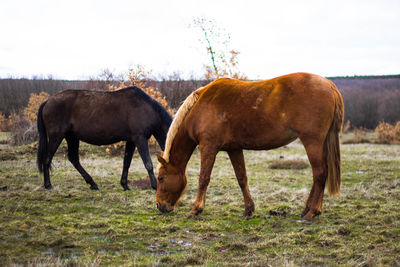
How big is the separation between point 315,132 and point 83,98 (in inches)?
206

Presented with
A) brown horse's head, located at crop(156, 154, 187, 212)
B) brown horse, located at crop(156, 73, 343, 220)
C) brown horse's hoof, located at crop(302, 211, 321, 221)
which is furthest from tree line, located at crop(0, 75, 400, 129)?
brown horse's hoof, located at crop(302, 211, 321, 221)

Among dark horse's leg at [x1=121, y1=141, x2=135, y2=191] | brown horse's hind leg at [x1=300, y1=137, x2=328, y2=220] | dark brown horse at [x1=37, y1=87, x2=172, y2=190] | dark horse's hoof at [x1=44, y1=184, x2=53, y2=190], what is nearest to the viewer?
brown horse's hind leg at [x1=300, y1=137, x2=328, y2=220]

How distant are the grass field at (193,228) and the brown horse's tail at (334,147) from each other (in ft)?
1.79

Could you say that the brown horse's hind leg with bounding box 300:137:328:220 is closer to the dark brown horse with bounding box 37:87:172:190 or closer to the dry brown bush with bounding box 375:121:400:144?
the dark brown horse with bounding box 37:87:172:190

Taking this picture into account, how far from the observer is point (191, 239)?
4309 mm

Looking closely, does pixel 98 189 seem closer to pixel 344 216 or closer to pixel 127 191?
pixel 127 191

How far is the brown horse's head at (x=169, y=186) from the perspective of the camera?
5277 mm

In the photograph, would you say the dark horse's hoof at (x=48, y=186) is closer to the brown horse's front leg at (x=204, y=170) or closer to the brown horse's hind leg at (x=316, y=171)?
the brown horse's front leg at (x=204, y=170)

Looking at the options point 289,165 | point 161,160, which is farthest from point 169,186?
point 289,165

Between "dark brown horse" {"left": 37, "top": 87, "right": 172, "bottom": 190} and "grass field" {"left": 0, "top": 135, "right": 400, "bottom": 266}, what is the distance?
92 centimetres

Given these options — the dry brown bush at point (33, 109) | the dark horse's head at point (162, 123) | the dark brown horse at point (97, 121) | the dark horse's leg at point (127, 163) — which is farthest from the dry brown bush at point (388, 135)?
the dry brown bush at point (33, 109)

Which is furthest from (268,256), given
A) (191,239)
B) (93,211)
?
(93,211)

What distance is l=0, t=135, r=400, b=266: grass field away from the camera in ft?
11.7

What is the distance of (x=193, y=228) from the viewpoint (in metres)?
4.73
